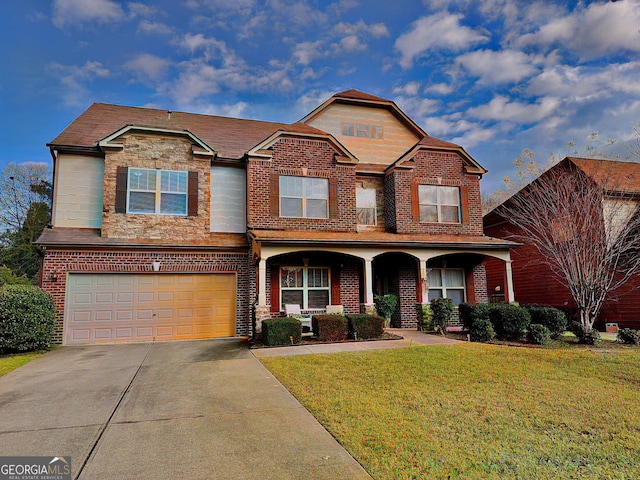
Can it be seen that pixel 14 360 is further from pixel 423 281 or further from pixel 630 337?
pixel 630 337

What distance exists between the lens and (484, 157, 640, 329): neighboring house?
13609 millimetres

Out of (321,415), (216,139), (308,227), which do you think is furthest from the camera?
(216,139)

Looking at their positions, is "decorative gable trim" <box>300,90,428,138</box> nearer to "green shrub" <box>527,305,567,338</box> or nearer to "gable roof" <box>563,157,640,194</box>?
"gable roof" <box>563,157,640,194</box>

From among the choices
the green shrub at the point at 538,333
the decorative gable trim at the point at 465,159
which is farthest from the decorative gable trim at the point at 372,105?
the green shrub at the point at 538,333

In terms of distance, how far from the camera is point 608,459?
11.2ft

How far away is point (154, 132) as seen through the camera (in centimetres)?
1202

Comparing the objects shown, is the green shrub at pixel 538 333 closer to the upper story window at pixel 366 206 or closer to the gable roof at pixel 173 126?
the upper story window at pixel 366 206

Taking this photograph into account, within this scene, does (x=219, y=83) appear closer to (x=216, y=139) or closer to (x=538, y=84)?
(x=216, y=139)

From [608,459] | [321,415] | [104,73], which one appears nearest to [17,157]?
[104,73]

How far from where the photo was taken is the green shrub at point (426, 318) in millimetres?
12117

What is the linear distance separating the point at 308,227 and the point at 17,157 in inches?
911

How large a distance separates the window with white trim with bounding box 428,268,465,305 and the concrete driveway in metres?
8.46

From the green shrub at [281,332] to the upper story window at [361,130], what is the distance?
897 centimetres
